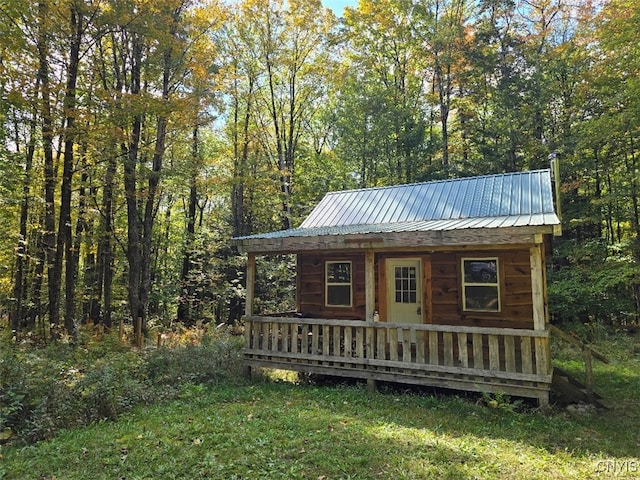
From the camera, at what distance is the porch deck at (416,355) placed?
22.5 feet

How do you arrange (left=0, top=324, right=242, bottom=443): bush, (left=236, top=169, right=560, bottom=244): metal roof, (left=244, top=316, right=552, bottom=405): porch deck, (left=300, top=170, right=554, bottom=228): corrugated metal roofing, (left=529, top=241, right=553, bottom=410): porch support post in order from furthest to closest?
(left=300, top=170, right=554, bottom=228): corrugated metal roofing, (left=236, top=169, right=560, bottom=244): metal roof, (left=244, top=316, right=552, bottom=405): porch deck, (left=529, top=241, right=553, bottom=410): porch support post, (left=0, top=324, right=242, bottom=443): bush

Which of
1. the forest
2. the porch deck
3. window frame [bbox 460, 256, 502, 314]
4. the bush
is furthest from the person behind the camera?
the forest

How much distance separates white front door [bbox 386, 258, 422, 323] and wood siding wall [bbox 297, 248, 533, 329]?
0.55 feet

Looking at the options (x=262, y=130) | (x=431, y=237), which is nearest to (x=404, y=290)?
(x=431, y=237)

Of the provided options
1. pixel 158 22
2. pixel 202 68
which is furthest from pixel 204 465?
pixel 202 68

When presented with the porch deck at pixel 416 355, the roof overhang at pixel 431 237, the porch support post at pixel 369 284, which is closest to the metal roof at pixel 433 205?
the roof overhang at pixel 431 237

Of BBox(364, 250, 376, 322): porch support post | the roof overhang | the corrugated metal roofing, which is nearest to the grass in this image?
BBox(364, 250, 376, 322): porch support post

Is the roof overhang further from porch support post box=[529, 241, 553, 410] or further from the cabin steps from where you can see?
the cabin steps

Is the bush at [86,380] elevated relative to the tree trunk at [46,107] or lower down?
lower down

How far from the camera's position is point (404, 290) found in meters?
10.2

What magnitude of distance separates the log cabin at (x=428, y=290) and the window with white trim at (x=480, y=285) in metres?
0.02

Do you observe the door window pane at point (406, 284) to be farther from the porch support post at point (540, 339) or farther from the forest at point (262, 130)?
the forest at point (262, 130)

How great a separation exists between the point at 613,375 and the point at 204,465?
10.1 meters

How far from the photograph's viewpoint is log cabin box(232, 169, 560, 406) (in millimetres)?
7078
